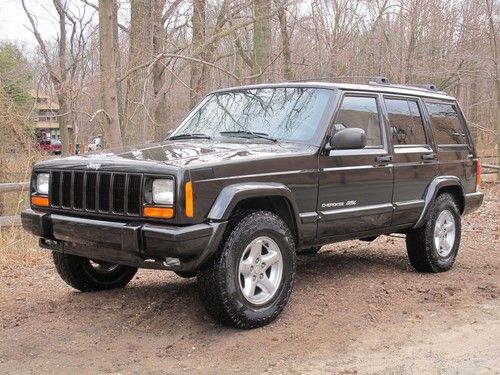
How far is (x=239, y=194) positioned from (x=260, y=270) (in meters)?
0.66

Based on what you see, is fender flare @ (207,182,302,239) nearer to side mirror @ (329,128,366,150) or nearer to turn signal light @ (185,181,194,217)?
turn signal light @ (185,181,194,217)

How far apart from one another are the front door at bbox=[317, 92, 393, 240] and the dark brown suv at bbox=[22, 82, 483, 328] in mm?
14

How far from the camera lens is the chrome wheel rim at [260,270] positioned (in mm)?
4480

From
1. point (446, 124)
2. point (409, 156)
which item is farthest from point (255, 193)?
point (446, 124)

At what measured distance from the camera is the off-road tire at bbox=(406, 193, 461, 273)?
6.51 meters

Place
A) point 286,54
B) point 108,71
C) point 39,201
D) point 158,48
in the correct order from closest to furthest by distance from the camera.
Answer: point 39,201 < point 108,71 < point 158,48 < point 286,54

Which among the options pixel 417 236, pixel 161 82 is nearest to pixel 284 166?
pixel 417 236

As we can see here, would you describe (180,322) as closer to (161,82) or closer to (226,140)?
(226,140)

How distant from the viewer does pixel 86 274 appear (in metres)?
5.48

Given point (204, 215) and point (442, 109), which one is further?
point (442, 109)

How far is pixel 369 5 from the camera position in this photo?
26234 millimetres

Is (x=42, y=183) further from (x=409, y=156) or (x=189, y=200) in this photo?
(x=409, y=156)

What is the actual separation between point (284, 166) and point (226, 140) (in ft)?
2.54

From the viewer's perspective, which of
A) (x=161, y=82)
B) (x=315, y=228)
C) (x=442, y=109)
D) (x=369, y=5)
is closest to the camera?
(x=315, y=228)
